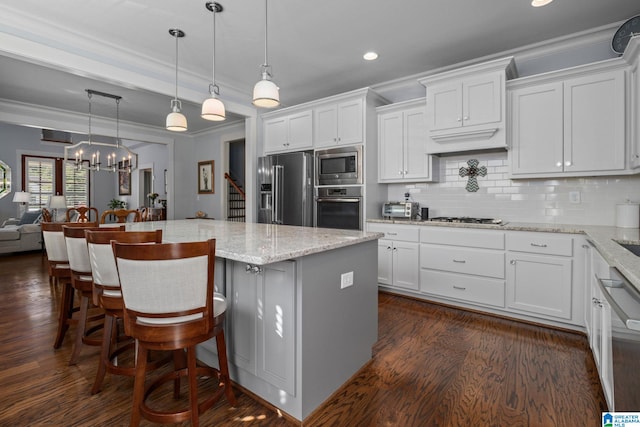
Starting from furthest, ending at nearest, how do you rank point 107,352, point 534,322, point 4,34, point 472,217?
point 472,217 → point 534,322 → point 4,34 → point 107,352

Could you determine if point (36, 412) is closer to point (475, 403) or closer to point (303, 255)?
point (303, 255)

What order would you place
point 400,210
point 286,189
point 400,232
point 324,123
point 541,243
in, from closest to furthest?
point 541,243 < point 400,232 < point 400,210 < point 324,123 < point 286,189

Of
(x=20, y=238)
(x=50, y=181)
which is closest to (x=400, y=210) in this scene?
(x=20, y=238)

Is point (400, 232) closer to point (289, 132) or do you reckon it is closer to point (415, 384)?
point (415, 384)

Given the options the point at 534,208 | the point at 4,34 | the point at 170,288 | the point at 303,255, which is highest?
the point at 4,34

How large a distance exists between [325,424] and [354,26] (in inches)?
122

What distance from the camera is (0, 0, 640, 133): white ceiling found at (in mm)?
2617

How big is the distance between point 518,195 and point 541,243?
0.78 meters

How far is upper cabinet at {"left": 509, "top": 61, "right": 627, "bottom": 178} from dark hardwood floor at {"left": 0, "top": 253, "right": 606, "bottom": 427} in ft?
4.94

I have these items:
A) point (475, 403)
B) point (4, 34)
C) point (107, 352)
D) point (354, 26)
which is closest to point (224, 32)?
point (354, 26)

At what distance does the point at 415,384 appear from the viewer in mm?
1956

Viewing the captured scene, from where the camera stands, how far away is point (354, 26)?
9.56 ft

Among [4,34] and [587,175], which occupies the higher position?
[4,34]

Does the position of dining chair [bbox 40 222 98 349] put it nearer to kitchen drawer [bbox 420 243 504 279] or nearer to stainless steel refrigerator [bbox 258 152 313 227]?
stainless steel refrigerator [bbox 258 152 313 227]
